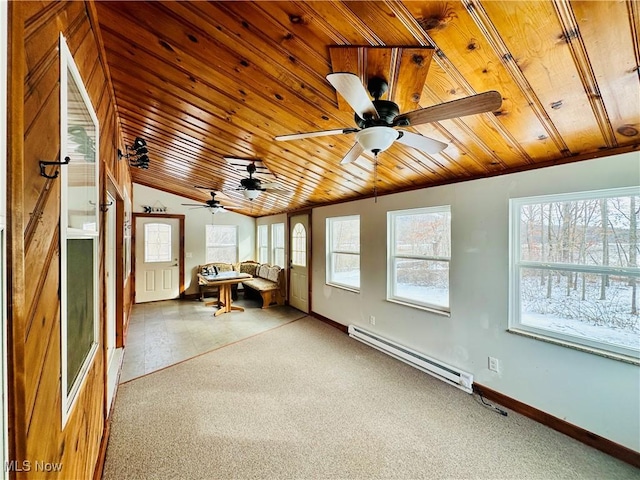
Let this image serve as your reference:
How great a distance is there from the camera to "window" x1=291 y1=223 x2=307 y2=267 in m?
5.86

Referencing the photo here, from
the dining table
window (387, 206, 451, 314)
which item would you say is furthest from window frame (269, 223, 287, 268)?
window (387, 206, 451, 314)

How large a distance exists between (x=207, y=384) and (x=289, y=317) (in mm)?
2551

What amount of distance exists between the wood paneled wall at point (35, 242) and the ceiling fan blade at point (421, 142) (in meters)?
1.48

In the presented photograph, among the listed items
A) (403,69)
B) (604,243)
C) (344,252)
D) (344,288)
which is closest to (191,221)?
(344,252)

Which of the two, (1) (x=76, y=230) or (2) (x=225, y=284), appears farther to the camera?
(2) (x=225, y=284)

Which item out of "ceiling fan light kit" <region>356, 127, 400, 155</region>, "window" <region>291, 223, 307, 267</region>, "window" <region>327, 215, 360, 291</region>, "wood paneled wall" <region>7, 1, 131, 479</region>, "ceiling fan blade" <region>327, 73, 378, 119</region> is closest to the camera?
"wood paneled wall" <region>7, 1, 131, 479</region>

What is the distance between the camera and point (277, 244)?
7.10 meters

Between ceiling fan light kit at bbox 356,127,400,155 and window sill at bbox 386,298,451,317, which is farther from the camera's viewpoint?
window sill at bbox 386,298,451,317

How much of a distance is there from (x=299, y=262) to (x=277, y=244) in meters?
1.29

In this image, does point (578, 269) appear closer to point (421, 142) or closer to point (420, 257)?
point (420, 257)

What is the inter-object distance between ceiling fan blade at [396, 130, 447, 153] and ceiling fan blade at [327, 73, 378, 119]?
0.84 ft

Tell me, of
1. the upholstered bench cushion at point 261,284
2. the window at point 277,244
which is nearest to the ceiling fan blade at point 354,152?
the upholstered bench cushion at point 261,284

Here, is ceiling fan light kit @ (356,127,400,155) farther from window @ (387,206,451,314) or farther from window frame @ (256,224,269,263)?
window frame @ (256,224,269,263)

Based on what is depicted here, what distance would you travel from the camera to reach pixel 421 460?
196cm
